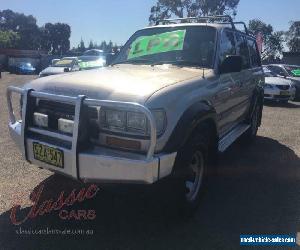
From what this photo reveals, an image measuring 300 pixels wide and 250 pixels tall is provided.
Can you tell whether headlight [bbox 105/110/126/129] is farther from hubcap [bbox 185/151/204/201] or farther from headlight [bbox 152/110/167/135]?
hubcap [bbox 185/151/204/201]

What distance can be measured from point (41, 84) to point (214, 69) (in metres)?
2.00

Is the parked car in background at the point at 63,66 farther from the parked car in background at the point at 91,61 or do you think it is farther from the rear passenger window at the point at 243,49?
the rear passenger window at the point at 243,49

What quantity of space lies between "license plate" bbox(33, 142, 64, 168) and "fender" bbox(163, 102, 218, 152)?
36.2 inches

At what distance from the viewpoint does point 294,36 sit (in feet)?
249

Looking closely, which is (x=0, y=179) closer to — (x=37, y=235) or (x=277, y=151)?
(x=37, y=235)

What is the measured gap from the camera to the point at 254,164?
5.99 metres

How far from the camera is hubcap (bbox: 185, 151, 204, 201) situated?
Result: 3899mm

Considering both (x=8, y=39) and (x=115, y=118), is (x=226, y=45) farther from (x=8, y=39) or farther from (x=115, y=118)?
(x=8, y=39)

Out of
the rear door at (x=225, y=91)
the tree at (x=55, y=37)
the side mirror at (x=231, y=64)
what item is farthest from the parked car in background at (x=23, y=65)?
the tree at (x=55, y=37)

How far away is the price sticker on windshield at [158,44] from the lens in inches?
195

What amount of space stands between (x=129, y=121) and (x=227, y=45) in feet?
8.48

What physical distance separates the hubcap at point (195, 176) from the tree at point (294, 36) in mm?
76425

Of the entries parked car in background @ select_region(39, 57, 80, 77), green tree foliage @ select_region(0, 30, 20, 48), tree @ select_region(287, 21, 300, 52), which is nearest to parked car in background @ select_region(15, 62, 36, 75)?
parked car in background @ select_region(39, 57, 80, 77)

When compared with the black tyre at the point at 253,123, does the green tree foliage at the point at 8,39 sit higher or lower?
higher
